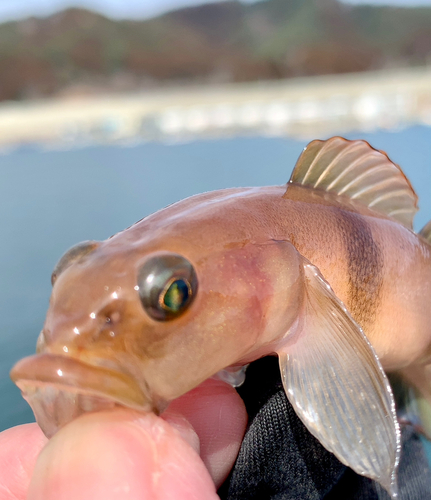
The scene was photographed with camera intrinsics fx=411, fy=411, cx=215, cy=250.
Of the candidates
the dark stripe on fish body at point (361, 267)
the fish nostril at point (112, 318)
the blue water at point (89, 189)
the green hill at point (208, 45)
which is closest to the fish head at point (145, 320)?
the fish nostril at point (112, 318)

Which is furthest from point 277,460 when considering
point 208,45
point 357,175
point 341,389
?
point 208,45

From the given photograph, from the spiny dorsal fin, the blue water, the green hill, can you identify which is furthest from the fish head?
the green hill

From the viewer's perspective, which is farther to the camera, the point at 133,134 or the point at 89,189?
the point at 133,134

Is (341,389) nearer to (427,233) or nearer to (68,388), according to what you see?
(68,388)

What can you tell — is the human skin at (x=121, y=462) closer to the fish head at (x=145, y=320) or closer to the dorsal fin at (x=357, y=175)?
the fish head at (x=145, y=320)

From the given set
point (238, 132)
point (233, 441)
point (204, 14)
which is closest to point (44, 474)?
point (233, 441)

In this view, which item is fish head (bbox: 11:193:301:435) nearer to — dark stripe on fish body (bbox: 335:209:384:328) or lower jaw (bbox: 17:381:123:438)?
lower jaw (bbox: 17:381:123:438)
